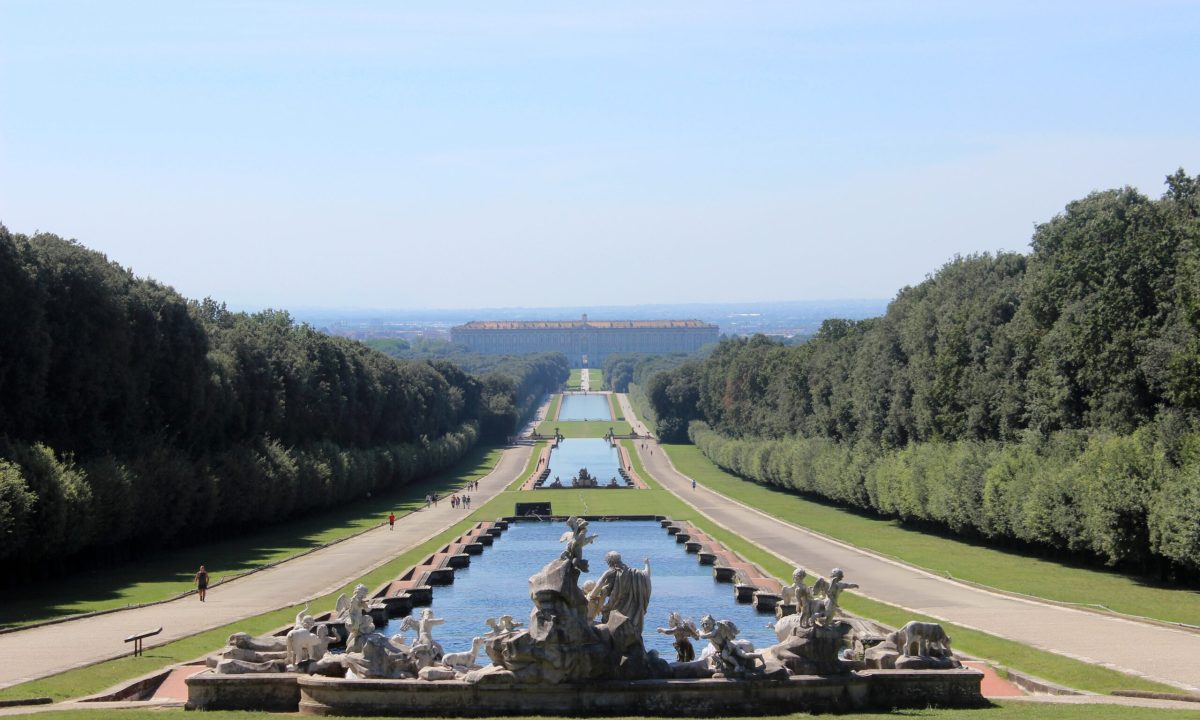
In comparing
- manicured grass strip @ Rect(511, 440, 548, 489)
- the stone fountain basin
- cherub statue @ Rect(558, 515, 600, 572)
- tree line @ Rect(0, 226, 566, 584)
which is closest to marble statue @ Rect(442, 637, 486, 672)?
the stone fountain basin

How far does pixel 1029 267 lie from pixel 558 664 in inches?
1670

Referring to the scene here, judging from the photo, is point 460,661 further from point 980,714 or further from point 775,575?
point 775,575

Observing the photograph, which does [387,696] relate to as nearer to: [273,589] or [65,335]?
[273,589]

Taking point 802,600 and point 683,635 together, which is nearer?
point 802,600

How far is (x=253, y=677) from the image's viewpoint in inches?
907

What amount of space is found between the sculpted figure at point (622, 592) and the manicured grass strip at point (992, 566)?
15.9 m

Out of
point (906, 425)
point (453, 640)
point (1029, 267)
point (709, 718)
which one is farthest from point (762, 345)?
point (709, 718)

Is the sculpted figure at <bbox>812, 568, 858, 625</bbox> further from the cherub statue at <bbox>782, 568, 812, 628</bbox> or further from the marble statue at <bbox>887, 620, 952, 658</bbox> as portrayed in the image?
the marble statue at <bbox>887, 620, 952, 658</bbox>

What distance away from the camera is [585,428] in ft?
506

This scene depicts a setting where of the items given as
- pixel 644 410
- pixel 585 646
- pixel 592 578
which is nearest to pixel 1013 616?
pixel 592 578

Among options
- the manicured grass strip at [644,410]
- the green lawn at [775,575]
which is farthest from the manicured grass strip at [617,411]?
the green lawn at [775,575]

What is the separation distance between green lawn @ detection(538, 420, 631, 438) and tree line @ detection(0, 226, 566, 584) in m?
60.4

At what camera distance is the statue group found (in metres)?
22.5

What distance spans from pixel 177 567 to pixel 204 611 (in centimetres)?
1386
